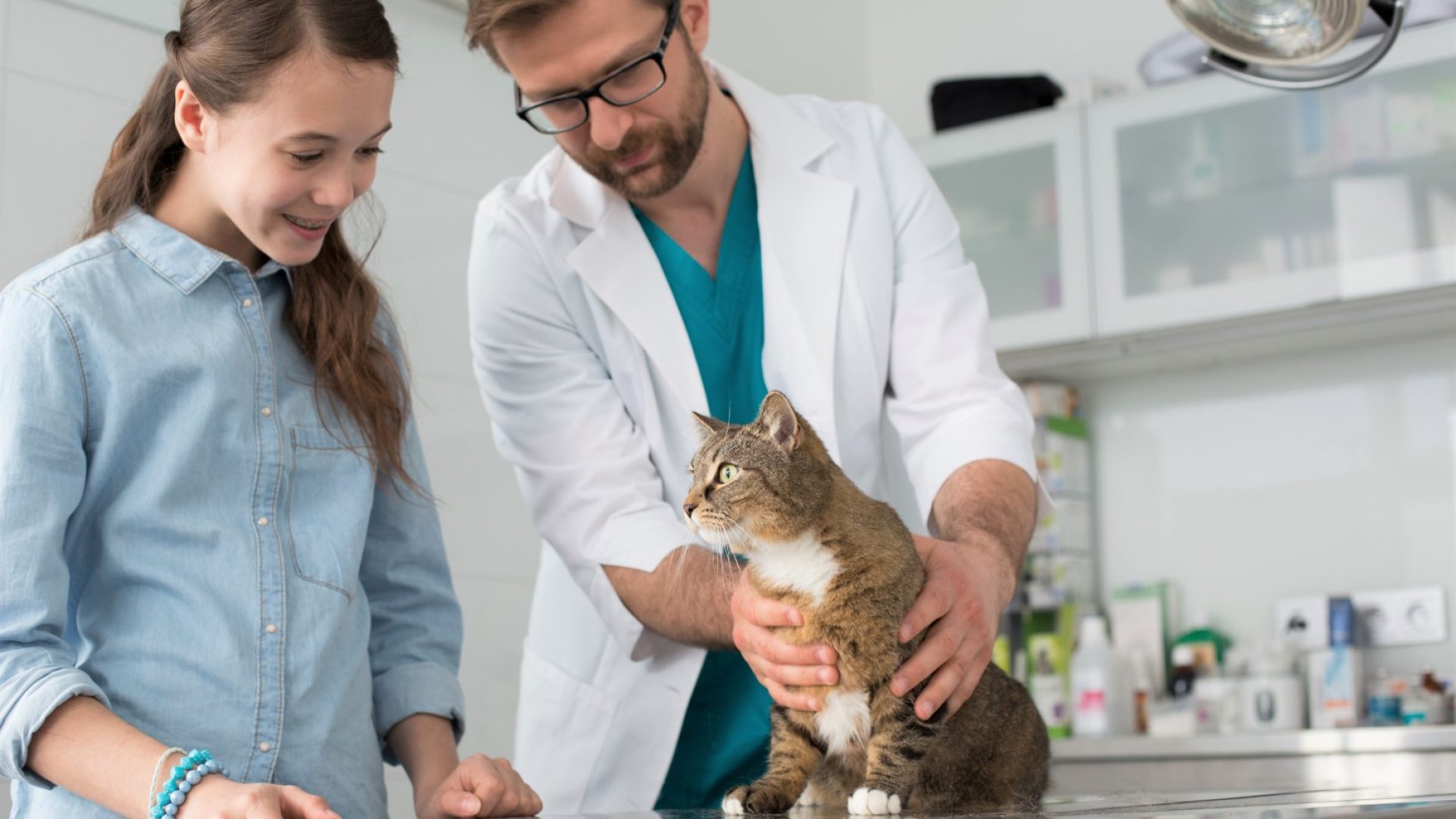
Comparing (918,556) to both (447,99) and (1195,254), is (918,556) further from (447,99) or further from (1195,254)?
(1195,254)

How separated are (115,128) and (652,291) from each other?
4.13 feet

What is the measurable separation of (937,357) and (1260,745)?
1674mm

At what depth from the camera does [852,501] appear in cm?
111

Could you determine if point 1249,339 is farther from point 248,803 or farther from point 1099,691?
point 248,803

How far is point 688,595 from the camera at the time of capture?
4.40 feet

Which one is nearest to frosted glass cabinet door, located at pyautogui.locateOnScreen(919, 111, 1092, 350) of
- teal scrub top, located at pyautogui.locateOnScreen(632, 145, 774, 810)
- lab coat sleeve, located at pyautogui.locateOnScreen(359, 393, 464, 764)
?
teal scrub top, located at pyautogui.locateOnScreen(632, 145, 774, 810)

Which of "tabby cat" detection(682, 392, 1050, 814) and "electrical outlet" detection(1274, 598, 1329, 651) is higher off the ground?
"tabby cat" detection(682, 392, 1050, 814)

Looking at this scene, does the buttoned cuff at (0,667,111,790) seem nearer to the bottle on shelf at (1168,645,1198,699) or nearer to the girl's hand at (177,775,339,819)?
the girl's hand at (177,775,339,819)

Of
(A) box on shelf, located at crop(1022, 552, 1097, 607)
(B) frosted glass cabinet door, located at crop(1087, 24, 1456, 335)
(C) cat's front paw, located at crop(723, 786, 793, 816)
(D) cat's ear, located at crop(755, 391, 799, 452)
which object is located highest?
(D) cat's ear, located at crop(755, 391, 799, 452)

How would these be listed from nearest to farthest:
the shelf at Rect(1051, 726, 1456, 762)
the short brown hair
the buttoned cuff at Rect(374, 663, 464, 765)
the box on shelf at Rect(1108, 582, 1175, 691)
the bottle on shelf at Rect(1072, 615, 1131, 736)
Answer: the buttoned cuff at Rect(374, 663, 464, 765) → the short brown hair → the shelf at Rect(1051, 726, 1456, 762) → the bottle on shelf at Rect(1072, 615, 1131, 736) → the box on shelf at Rect(1108, 582, 1175, 691)

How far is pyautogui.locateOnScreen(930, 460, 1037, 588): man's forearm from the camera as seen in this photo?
1.31m

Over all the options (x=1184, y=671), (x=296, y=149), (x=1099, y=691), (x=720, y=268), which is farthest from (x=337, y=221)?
(x=1184, y=671)

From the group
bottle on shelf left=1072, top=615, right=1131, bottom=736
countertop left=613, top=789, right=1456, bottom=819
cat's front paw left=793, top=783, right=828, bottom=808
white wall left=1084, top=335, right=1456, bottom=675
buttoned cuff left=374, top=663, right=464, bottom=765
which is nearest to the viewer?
countertop left=613, top=789, right=1456, bottom=819

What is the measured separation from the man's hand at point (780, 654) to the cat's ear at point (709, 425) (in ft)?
0.47
